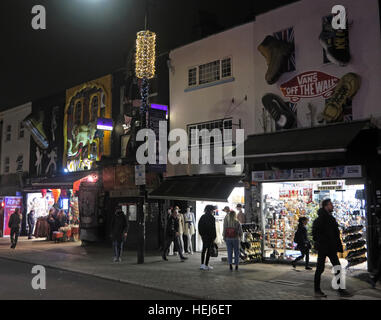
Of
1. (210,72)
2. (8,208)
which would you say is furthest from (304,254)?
(8,208)

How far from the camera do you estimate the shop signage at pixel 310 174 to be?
39.2 ft

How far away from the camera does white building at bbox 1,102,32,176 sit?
28.5 meters

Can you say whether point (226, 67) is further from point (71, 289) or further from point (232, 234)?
point (71, 289)

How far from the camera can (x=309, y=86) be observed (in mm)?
13750

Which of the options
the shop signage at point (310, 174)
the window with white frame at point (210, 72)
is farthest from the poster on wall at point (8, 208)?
the shop signage at point (310, 174)

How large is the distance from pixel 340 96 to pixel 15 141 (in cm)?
2455

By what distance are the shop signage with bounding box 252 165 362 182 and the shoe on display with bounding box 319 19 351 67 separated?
347 cm

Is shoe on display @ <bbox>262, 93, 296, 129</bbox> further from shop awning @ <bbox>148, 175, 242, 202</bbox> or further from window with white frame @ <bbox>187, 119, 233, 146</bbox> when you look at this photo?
shop awning @ <bbox>148, 175, 242, 202</bbox>

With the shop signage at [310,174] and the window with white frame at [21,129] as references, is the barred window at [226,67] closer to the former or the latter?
the shop signage at [310,174]

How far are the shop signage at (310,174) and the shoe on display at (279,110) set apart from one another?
1.74 metres

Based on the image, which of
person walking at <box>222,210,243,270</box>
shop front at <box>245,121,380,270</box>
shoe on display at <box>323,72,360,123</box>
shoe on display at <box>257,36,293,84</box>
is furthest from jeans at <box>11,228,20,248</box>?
shoe on display at <box>323,72,360,123</box>

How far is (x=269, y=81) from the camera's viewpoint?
47.8 feet

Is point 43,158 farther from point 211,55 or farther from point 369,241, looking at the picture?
point 369,241

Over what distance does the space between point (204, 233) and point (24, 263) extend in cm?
690
